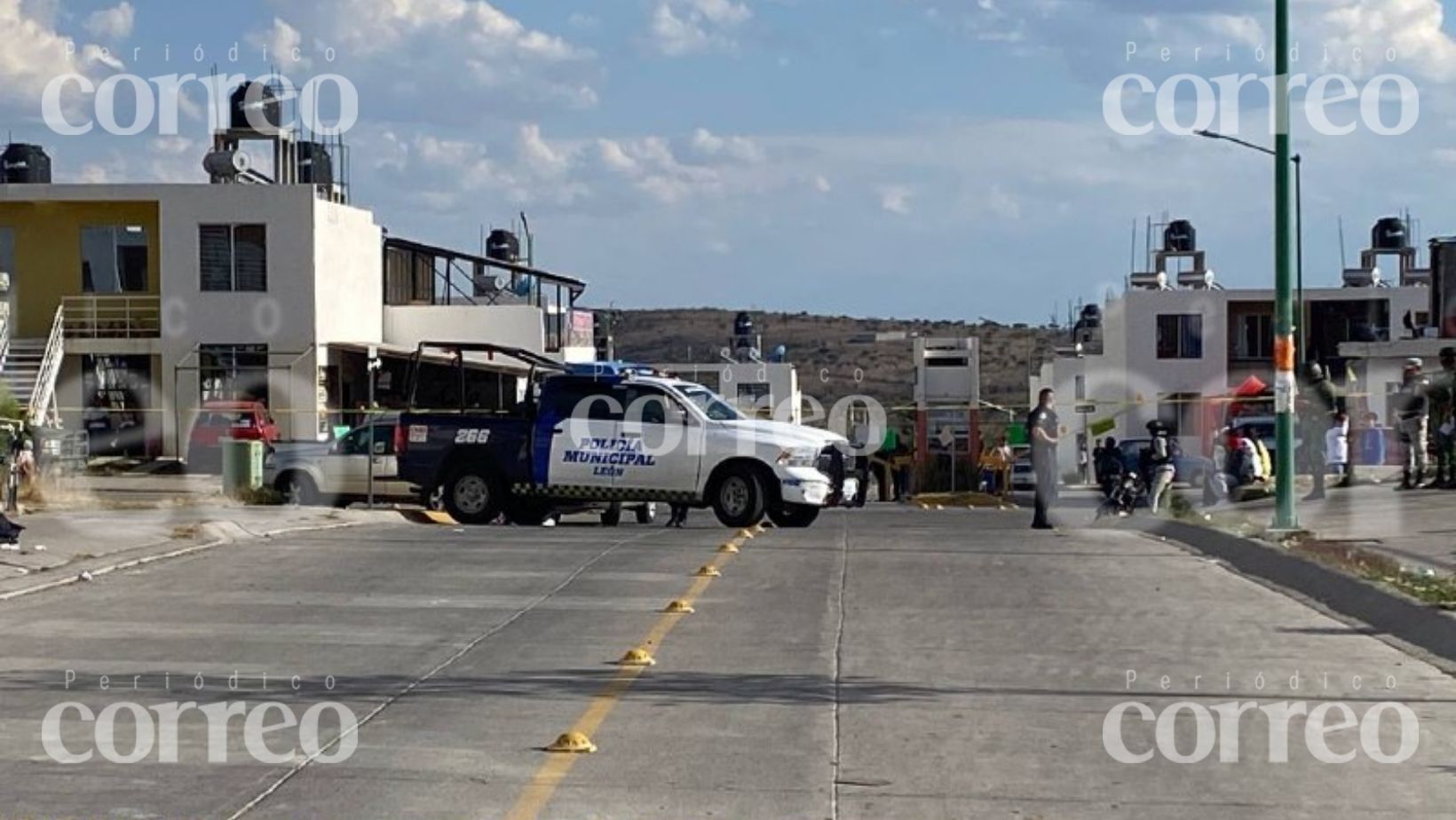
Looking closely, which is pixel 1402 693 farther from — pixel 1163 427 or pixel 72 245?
pixel 72 245

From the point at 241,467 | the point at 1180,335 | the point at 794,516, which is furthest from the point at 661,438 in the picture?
the point at 1180,335

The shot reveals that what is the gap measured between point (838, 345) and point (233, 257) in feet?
250

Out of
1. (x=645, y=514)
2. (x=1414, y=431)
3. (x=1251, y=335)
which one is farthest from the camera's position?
(x=1251, y=335)

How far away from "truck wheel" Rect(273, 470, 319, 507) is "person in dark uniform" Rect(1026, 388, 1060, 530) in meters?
10.4

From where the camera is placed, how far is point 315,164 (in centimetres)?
5188

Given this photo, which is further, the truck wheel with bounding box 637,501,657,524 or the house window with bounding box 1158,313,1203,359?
the house window with bounding box 1158,313,1203,359

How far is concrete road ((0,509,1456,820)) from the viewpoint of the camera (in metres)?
8.57

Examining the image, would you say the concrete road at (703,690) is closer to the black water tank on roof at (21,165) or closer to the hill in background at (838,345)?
the black water tank on roof at (21,165)

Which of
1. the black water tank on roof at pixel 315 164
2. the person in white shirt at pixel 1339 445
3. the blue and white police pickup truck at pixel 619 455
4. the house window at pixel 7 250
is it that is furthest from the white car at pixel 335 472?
the black water tank on roof at pixel 315 164

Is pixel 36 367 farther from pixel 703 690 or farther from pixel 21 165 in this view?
pixel 703 690

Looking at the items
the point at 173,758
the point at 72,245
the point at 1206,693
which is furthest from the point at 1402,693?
the point at 72,245

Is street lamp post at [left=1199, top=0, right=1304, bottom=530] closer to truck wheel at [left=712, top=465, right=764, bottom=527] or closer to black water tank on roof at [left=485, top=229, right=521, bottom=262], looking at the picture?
truck wheel at [left=712, top=465, right=764, bottom=527]

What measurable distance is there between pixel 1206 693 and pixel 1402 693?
1147 millimetres

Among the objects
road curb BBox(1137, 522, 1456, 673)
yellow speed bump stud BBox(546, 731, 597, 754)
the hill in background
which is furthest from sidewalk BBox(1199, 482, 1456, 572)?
the hill in background
